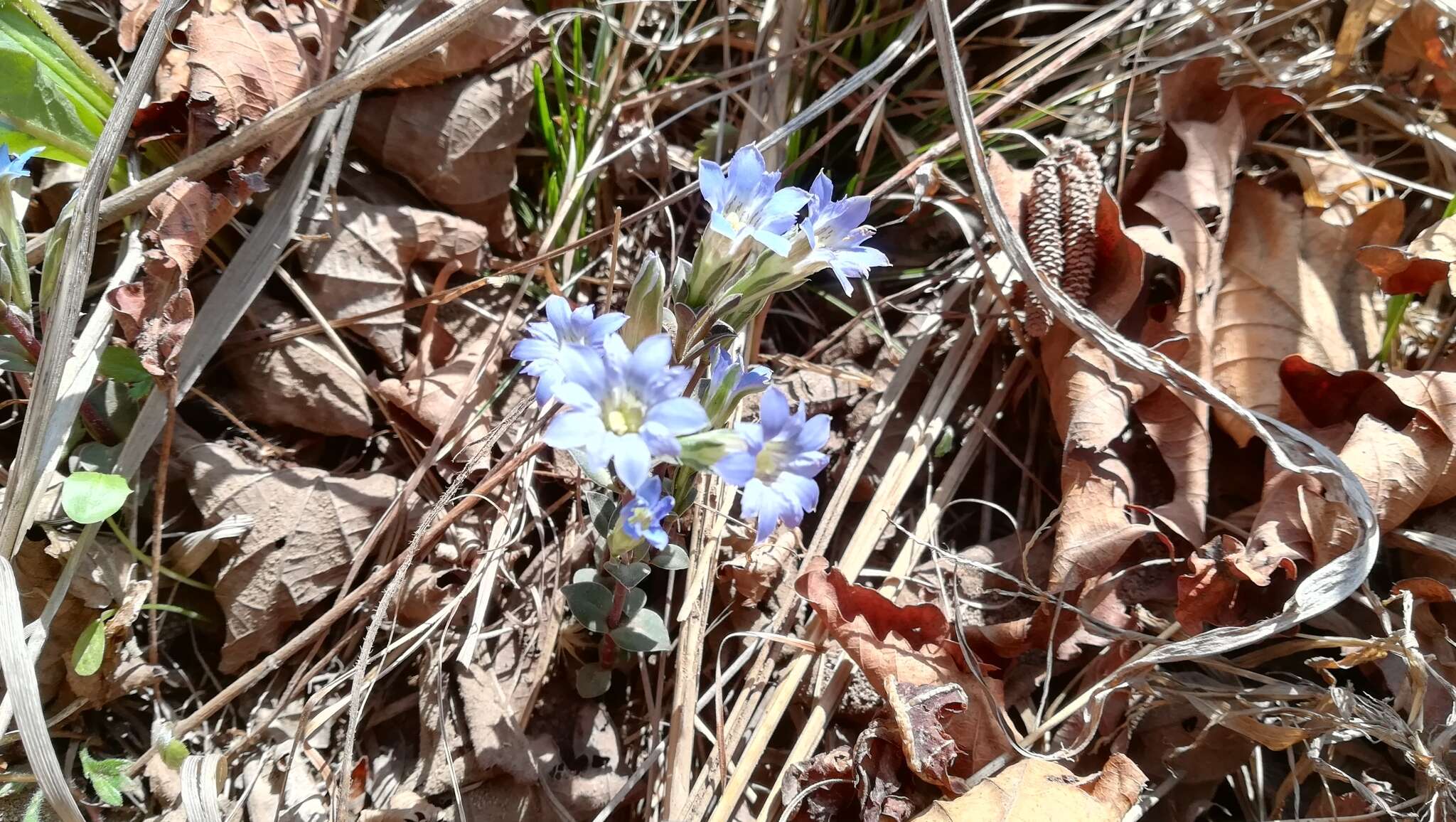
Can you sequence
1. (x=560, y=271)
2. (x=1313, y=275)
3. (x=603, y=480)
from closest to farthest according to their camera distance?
(x=603, y=480), (x=1313, y=275), (x=560, y=271)

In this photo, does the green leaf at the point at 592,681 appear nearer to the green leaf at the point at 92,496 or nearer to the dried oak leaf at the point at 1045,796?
the dried oak leaf at the point at 1045,796

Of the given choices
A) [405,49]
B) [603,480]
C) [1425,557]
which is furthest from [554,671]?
[1425,557]

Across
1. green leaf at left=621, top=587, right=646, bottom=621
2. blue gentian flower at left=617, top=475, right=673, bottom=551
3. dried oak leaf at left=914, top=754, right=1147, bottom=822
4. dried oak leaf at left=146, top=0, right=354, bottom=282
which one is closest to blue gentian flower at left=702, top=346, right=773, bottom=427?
blue gentian flower at left=617, top=475, right=673, bottom=551

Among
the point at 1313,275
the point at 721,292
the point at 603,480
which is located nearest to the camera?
the point at 603,480

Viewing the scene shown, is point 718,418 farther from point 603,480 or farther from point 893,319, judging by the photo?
point 893,319

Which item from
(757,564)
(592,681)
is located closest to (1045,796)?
(757,564)
